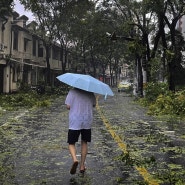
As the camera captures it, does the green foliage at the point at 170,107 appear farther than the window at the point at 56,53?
No

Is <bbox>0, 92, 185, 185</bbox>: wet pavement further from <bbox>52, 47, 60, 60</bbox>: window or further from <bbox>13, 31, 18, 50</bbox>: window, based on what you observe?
<bbox>52, 47, 60, 60</bbox>: window

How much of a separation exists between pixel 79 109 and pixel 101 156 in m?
2.06

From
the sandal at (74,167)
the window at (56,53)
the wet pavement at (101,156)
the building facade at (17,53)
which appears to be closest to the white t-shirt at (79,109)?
the sandal at (74,167)

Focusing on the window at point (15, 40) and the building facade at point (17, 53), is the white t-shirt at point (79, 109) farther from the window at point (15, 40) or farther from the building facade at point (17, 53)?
the window at point (15, 40)

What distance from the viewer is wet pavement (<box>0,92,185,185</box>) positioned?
7.22 metres

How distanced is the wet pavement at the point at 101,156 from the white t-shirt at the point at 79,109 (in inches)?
35.3

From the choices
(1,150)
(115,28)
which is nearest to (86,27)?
(115,28)

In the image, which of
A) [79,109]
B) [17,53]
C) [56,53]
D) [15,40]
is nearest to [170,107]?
[79,109]

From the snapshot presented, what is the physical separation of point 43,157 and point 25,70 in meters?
40.8

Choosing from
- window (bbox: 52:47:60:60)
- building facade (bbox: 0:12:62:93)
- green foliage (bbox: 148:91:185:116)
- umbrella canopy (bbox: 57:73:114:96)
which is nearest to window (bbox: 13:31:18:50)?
building facade (bbox: 0:12:62:93)

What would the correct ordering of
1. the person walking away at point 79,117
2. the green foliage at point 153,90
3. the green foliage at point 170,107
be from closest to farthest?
the person walking away at point 79,117 < the green foliage at point 170,107 < the green foliage at point 153,90

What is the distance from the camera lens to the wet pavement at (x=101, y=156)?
722 centimetres

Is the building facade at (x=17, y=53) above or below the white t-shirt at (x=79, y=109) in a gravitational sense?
above

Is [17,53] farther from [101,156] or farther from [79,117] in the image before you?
[79,117]
